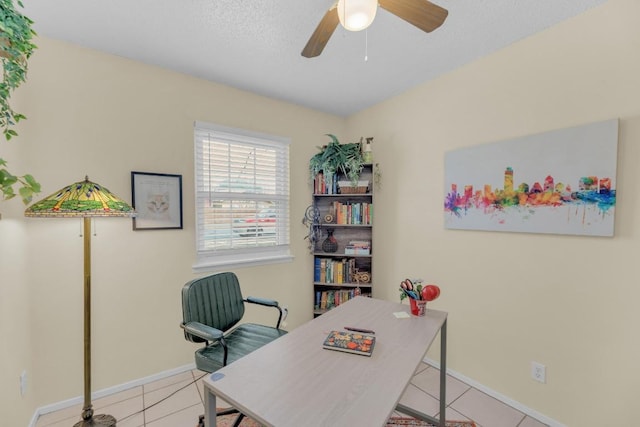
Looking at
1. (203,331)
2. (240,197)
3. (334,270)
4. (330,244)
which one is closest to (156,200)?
(240,197)

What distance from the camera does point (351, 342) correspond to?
4.41 feet

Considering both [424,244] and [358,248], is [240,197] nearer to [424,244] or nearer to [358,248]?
[358,248]

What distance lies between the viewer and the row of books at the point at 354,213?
3061 mm

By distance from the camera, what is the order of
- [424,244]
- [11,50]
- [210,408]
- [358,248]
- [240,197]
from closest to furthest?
1. [11,50]
2. [210,408]
3. [424,244]
4. [240,197]
5. [358,248]

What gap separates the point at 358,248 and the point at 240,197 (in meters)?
1.35

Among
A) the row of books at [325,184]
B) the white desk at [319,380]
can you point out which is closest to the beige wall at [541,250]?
the row of books at [325,184]

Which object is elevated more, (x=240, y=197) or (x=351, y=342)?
(x=240, y=197)

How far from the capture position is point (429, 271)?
2590mm

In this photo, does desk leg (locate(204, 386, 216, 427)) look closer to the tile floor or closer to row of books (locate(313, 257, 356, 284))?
the tile floor

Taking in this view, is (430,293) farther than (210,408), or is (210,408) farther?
(430,293)

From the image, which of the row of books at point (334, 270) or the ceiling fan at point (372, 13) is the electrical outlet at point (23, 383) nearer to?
the row of books at point (334, 270)

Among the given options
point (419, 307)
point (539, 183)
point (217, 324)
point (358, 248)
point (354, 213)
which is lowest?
point (217, 324)

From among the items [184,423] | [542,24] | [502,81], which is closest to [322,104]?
[502,81]

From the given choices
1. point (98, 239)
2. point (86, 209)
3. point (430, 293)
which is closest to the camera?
point (86, 209)
